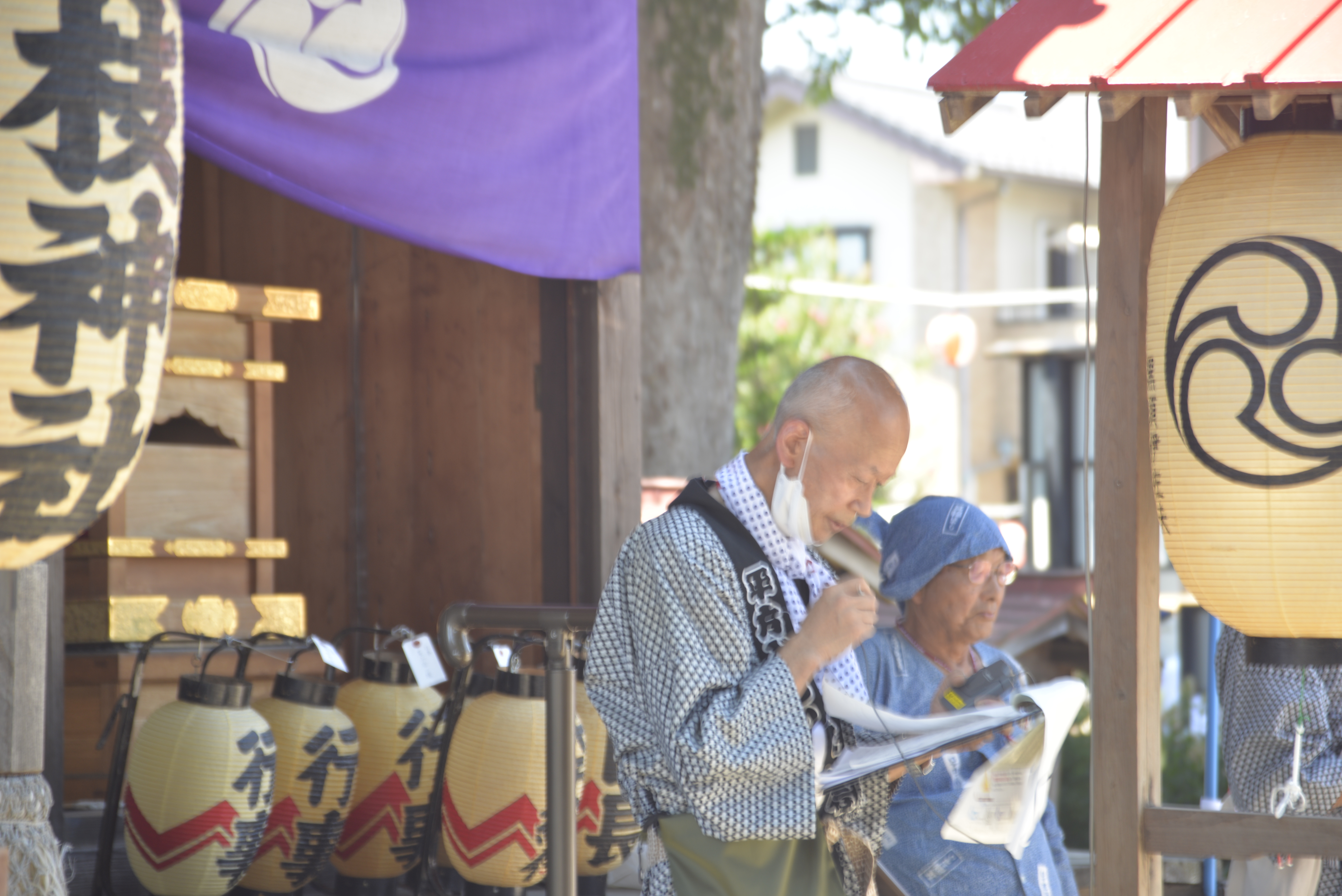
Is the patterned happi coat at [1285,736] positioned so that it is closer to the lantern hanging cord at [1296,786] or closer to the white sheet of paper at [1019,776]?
the lantern hanging cord at [1296,786]

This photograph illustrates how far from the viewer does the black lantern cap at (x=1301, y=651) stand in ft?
9.11

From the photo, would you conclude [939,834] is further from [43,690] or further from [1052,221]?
[1052,221]

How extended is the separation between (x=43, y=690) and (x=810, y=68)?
27.3 feet

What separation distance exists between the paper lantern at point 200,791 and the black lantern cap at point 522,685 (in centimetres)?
60

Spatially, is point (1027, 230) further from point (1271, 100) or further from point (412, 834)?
point (1271, 100)

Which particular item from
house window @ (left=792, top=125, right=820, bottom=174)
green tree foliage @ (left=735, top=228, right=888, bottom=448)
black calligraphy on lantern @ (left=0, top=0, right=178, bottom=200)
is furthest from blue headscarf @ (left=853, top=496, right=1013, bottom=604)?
house window @ (left=792, top=125, right=820, bottom=174)

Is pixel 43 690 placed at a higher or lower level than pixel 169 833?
higher

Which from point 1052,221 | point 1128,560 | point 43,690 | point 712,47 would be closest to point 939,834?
point 1128,560

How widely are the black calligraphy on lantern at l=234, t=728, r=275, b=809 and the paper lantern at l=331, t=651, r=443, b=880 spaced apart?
1.39 ft

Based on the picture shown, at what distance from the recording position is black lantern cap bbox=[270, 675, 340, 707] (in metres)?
3.65

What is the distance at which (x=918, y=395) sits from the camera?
23.3 m

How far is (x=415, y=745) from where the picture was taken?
12.6 feet

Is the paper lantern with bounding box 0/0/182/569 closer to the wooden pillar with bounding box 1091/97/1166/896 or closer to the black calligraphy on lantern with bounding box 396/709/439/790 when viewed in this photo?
the wooden pillar with bounding box 1091/97/1166/896

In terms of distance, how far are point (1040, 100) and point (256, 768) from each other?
2.36 metres
